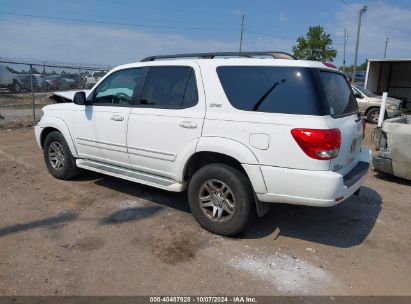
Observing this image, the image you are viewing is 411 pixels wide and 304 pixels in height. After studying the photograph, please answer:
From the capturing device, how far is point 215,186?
13.6 feet

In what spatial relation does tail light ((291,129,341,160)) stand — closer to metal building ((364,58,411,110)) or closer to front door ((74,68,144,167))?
front door ((74,68,144,167))

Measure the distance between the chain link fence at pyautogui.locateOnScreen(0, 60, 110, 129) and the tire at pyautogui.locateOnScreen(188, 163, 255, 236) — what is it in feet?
29.9

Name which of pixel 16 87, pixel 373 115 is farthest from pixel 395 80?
pixel 16 87

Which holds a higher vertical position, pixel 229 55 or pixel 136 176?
pixel 229 55

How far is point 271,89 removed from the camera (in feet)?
12.4

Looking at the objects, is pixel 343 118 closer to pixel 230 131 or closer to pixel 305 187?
pixel 305 187

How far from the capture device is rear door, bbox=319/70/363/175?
12.2ft

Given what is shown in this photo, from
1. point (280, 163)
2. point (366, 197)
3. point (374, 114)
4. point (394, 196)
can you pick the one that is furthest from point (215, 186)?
point (374, 114)

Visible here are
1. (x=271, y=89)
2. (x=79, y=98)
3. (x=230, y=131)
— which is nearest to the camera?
(x=271, y=89)

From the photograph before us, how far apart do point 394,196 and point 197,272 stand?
12.6ft

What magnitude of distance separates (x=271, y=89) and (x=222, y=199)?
50.1 inches

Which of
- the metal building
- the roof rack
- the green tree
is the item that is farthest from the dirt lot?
the green tree

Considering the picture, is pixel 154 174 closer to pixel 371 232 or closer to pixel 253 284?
pixel 253 284

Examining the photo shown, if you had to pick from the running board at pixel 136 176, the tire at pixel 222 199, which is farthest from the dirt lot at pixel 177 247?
the running board at pixel 136 176
